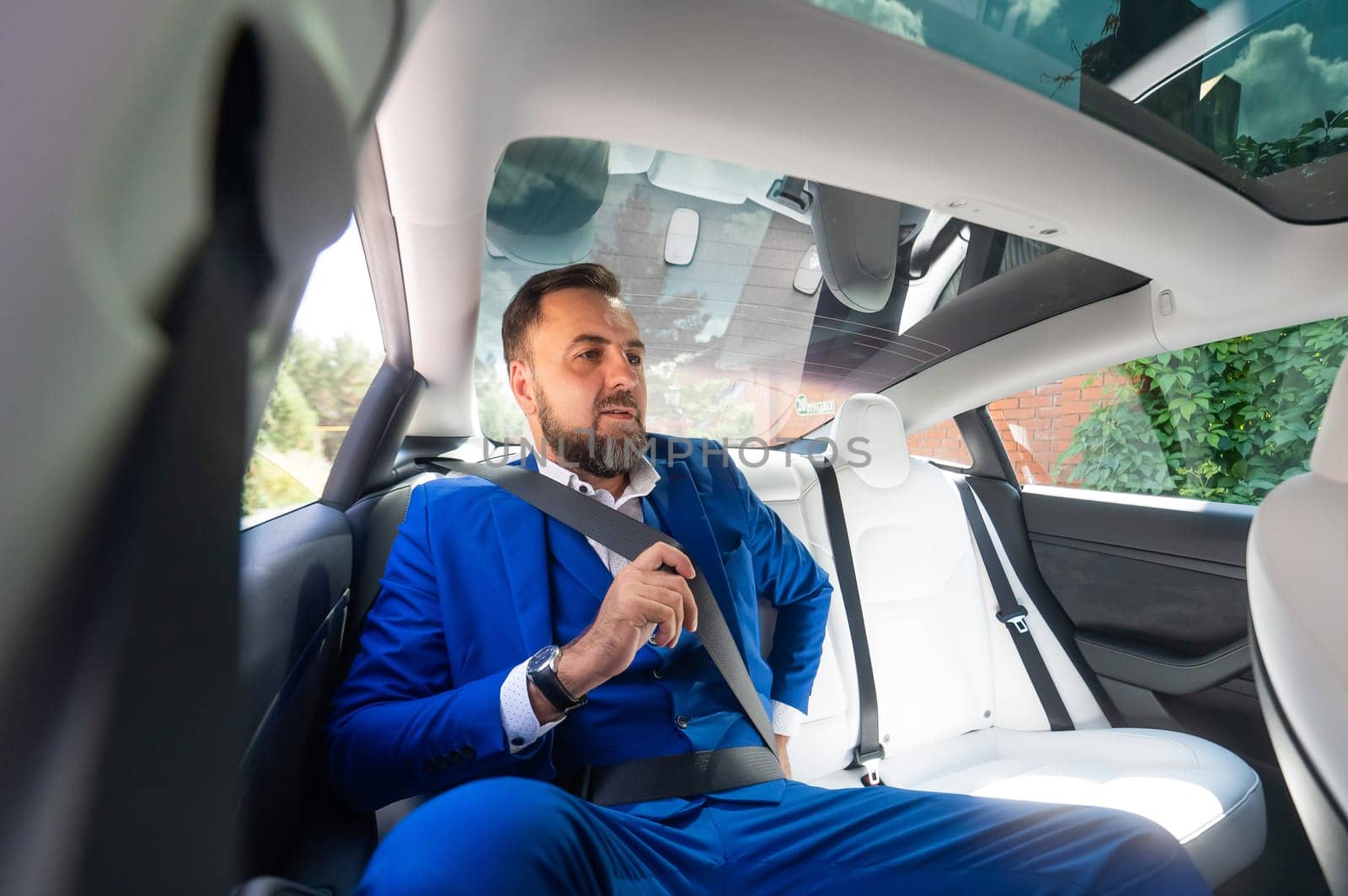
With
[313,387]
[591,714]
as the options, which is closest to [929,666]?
[591,714]

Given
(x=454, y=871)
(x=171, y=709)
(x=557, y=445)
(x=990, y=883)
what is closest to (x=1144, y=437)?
(x=990, y=883)

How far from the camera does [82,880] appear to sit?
0.17m

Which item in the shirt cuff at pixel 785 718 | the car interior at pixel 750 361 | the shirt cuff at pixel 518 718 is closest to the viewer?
the car interior at pixel 750 361

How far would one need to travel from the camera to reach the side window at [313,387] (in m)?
0.28

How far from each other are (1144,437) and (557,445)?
1700mm

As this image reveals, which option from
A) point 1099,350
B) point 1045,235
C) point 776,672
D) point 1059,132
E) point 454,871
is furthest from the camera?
point 1099,350

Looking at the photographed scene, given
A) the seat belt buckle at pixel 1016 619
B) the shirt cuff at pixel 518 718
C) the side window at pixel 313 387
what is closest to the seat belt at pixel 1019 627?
the seat belt buckle at pixel 1016 619

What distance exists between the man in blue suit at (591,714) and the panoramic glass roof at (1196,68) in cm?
83

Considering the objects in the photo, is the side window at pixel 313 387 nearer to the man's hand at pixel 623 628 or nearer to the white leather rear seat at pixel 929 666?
the man's hand at pixel 623 628

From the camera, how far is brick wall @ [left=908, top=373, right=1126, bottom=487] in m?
2.00

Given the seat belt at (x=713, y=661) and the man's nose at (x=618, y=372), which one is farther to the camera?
the man's nose at (x=618, y=372)

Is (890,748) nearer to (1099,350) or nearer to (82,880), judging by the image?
(1099,350)

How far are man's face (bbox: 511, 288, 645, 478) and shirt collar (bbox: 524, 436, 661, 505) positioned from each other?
23mm

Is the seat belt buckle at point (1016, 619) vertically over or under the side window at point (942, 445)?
under
